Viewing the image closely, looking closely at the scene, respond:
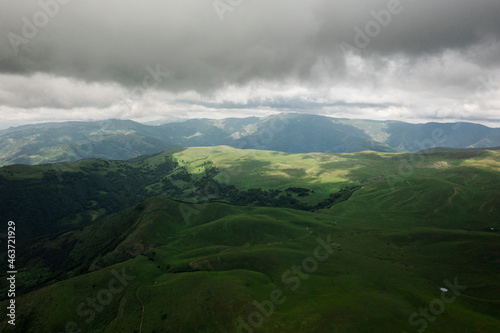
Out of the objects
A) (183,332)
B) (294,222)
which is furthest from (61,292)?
(294,222)

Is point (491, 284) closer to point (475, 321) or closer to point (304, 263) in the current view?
point (475, 321)

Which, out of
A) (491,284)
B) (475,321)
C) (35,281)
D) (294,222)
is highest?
(475,321)

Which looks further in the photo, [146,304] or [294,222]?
[294,222]

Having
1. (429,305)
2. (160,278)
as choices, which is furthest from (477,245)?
(160,278)

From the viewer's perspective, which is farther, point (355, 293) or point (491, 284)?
point (491, 284)

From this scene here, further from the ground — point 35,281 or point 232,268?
point 232,268

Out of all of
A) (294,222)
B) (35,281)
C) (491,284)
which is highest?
(491,284)

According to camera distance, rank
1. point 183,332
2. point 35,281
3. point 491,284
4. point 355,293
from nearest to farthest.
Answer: point 183,332 → point 355,293 → point 491,284 → point 35,281

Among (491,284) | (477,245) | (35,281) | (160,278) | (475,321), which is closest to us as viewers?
(475,321)

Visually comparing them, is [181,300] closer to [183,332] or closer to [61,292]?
[183,332]
